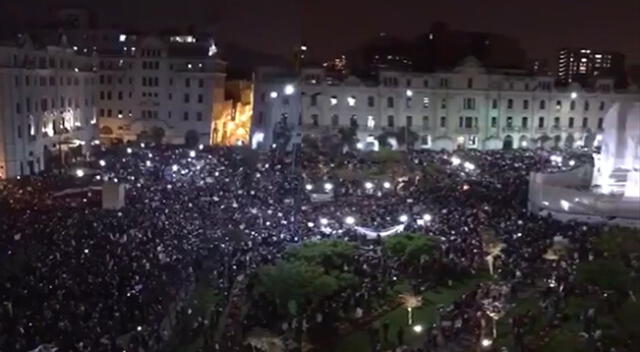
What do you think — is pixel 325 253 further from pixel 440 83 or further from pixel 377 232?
pixel 440 83

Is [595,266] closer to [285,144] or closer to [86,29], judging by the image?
[285,144]

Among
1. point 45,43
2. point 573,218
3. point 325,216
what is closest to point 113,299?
point 325,216

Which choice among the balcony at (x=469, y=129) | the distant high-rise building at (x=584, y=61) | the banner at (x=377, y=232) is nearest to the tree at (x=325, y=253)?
the banner at (x=377, y=232)

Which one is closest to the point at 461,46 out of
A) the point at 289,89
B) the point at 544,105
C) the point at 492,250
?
the point at 544,105

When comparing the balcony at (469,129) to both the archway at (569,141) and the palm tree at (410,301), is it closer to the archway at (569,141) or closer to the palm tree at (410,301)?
the archway at (569,141)

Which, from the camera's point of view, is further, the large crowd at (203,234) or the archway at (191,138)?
the archway at (191,138)
